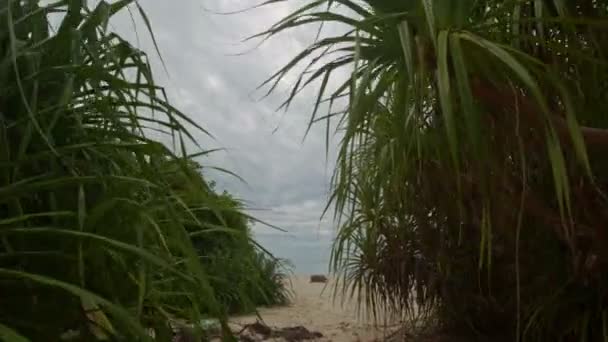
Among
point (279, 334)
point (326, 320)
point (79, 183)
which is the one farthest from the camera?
point (326, 320)

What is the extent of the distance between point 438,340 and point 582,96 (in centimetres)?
151

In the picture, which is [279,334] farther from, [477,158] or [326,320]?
[477,158]

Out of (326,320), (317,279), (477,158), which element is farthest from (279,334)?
(317,279)

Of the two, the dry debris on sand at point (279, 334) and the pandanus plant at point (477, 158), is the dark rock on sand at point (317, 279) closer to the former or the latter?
the dry debris on sand at point (279, 334)

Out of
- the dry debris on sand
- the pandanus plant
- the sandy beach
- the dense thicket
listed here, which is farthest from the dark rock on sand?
the dense thicket

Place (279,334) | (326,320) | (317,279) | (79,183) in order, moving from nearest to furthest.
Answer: (79,183), (279,334), (326,320), (317,279)

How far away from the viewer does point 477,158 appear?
4.22 ft

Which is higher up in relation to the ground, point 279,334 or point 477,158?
point 477,158

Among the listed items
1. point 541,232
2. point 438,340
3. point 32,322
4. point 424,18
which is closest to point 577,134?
point 424,18

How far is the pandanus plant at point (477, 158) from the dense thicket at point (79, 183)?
326 millimetres

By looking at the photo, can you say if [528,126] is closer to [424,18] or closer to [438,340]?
[424,18]

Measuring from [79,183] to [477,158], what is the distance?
2.17 ft

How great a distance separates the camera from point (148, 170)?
1360 millimetres

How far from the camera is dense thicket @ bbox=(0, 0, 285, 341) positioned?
124 cm
